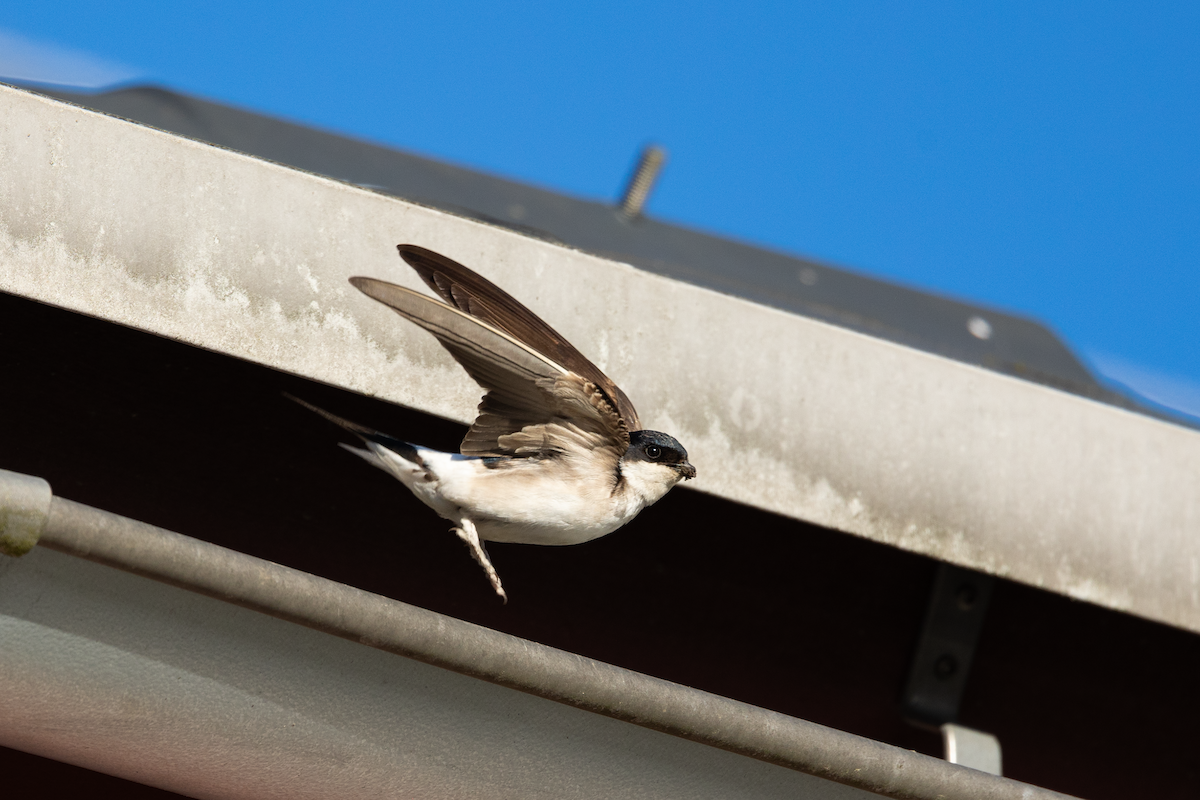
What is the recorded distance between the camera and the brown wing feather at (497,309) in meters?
2.34

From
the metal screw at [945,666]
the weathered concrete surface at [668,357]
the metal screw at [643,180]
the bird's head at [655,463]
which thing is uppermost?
the metal screw at [643,180]

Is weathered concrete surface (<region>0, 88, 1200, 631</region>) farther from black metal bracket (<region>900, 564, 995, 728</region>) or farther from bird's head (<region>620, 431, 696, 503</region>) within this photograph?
black metal bracket (<region>900, 564, 995, 728</region>)

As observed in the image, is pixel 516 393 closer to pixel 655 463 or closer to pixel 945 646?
pixel 655 463

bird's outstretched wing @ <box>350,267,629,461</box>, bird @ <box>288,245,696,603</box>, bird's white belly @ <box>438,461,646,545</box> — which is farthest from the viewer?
bird's white belly @ <box>438,461,646,545</box>

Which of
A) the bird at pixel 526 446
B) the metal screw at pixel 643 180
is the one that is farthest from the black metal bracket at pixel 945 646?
the metal screw at pixel 643 180

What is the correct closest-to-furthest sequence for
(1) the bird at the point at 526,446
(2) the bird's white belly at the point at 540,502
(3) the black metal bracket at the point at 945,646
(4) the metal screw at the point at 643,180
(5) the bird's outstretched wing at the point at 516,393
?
(5) the bird's outstretched wing at the point at 516,393 < (1) the bird at the point at 526,446 < (2) the bird's white belly at the point at 540,502 < (3) the black metal bracket at the point at 945,646 < (4) the metal screw at the point at 643,180

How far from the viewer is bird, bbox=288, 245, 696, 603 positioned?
2.40 metres

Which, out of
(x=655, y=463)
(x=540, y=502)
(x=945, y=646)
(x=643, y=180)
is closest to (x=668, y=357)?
(x=655, y=463)

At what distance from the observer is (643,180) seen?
32.3 feet

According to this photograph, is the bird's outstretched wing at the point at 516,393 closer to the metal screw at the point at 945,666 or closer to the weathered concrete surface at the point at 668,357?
the weathered concrete surface at the point at 668,357

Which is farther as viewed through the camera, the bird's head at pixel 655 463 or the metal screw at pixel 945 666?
the metal screw at pixel 945 666

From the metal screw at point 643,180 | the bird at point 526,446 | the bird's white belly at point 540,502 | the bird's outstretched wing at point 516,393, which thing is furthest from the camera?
the metal screw at point 643,180

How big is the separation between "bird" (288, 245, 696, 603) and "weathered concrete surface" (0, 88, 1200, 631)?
0.13 meters

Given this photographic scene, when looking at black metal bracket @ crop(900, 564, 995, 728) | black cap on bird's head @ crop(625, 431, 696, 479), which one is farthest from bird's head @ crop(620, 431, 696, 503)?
black metal bracket @ crop(900, 564, 995, 728)
